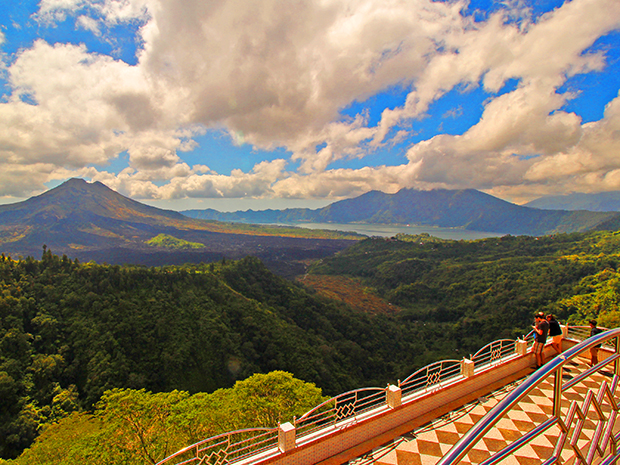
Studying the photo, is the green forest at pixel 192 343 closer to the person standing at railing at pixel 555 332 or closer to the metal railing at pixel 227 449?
the metal railing at pixel 227 449

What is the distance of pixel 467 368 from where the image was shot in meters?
8.81

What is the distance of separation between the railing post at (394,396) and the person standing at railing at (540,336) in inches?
248

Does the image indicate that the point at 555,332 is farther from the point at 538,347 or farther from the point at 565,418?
the point at 565,418

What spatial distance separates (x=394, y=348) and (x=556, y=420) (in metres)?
52.5

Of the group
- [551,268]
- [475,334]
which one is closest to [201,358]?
[475,334]

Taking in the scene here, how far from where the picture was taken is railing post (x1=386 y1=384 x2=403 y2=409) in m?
7.26

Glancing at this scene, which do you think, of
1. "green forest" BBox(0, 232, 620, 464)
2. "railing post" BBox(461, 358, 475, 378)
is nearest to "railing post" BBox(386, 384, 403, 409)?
"railing post" BBox(461, 358, 475, 378)

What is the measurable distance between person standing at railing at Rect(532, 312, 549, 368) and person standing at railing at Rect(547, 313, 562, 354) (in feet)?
2.54

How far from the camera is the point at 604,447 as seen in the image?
3416 millimetres

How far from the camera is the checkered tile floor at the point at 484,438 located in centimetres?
634

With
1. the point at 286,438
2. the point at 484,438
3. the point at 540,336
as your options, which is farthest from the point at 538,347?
the point at 286,438

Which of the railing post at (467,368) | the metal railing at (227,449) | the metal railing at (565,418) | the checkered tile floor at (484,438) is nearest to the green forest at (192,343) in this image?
the metal railing at (227,449)

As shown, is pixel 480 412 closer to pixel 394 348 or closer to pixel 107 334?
pixel 107 334

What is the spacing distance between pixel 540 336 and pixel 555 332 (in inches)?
43.8
